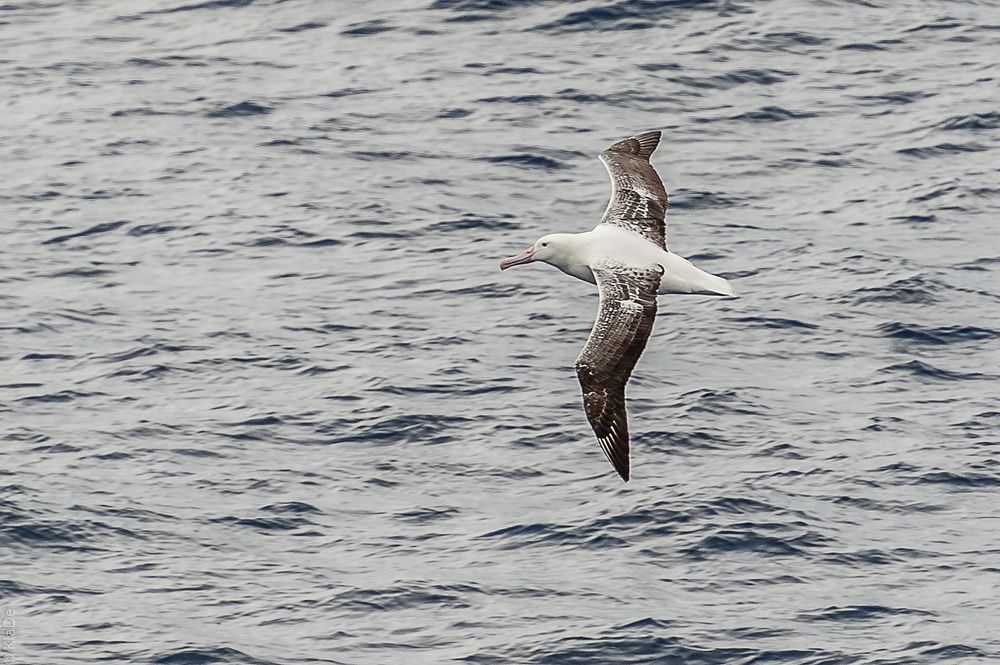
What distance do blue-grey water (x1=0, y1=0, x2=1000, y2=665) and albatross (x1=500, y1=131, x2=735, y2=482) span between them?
10.7 feet

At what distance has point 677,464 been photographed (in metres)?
22.8

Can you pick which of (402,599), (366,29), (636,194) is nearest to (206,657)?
(402,599)

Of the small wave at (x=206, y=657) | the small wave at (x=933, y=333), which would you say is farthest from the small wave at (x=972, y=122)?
the small wave at (x=206, y=657)

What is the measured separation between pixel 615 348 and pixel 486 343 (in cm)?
784

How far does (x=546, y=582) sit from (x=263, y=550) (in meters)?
3.04

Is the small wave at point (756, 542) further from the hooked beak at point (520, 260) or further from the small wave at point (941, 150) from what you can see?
the small wave at point (941, 150)

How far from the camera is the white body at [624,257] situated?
19.1m

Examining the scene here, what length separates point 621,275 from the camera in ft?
62.2

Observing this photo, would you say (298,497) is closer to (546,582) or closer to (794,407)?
(546,582)

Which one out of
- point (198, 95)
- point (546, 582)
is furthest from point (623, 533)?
point (198, 95)

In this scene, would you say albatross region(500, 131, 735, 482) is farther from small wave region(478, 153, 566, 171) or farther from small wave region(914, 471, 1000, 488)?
small wave region(478, 153, 566, 171)

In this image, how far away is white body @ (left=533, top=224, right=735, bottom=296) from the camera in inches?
753

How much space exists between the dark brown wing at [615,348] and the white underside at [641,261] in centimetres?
16

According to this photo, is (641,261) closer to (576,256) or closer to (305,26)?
(576,256)
